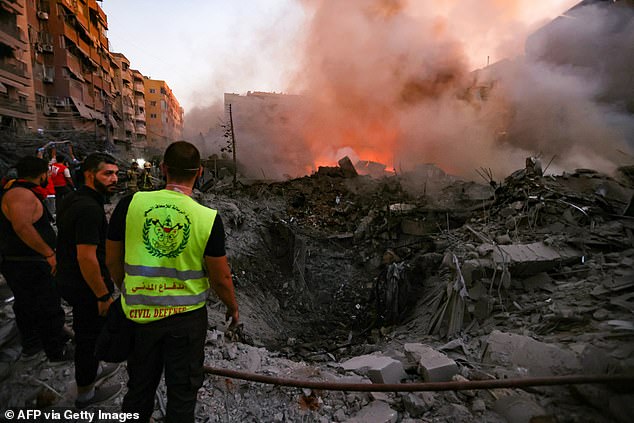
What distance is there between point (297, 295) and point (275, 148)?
1672 centimetres

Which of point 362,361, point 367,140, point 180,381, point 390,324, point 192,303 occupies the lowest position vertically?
point 390,324

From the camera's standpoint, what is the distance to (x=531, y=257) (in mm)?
4562

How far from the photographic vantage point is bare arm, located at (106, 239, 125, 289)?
5.93ft

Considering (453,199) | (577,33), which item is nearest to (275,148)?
(453,199)

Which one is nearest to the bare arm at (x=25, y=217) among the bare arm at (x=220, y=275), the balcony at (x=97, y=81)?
the bare arm at (x=220, y=275)

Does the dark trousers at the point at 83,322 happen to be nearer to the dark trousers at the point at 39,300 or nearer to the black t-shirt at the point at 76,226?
the black t-shirt at the point at 76,226

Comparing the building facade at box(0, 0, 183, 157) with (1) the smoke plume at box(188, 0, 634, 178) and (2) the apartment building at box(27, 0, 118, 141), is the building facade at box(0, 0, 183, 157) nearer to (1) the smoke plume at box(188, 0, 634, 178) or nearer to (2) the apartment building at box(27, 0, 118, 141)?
(2) the apartment building at box(27, 0, 118, 141)

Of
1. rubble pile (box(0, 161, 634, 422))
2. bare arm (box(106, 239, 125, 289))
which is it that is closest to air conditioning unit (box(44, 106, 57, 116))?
rubble pile (box(0, 161, 634, 422))

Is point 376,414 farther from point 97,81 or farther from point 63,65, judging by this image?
point 97,81

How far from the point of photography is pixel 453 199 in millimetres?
9531

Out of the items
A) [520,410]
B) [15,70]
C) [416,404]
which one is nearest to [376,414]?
[416,404]

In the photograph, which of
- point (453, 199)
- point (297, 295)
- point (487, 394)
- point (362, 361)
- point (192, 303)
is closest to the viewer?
point (192, 303)

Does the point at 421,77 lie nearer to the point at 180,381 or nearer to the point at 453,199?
the point at 453,199

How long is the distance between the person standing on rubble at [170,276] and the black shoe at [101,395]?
971 mm
